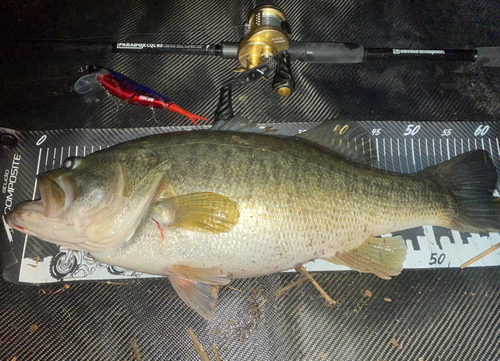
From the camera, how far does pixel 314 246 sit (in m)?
1.77

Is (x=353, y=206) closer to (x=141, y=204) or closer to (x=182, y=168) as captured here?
(x=182, y=168)

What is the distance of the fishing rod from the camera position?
2.08 metres

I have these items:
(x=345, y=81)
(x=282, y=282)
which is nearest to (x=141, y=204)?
(x=282, y=282)

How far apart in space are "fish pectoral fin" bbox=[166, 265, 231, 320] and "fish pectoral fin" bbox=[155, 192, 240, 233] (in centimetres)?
28

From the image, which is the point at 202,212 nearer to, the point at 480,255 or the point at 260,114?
the point at 260,114

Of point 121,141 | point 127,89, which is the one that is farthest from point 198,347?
point 127,89

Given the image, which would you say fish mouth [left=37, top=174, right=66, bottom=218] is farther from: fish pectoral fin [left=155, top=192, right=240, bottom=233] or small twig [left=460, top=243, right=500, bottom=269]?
small twig [left=460, top=243, right=500, bottom=269]

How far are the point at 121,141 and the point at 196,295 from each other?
1297 millimetres

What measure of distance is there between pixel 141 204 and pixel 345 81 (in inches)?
77.2

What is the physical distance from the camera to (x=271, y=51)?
2109mm

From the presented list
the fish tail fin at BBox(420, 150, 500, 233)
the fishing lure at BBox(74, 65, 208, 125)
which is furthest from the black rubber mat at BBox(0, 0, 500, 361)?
the fish tail fin at BBox(420, 150, 500, 233)

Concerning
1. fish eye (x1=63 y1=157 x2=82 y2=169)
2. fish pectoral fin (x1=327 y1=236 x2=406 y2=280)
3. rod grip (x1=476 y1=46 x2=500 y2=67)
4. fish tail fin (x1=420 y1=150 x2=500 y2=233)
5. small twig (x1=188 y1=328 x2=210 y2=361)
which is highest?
rod grip (x1=476 y1=46 x2=500 y2=67)

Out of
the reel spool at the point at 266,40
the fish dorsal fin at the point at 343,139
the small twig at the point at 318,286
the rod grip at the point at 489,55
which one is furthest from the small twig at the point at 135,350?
the rod grip at the point at 489,55

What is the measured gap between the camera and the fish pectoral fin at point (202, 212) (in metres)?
1.59
